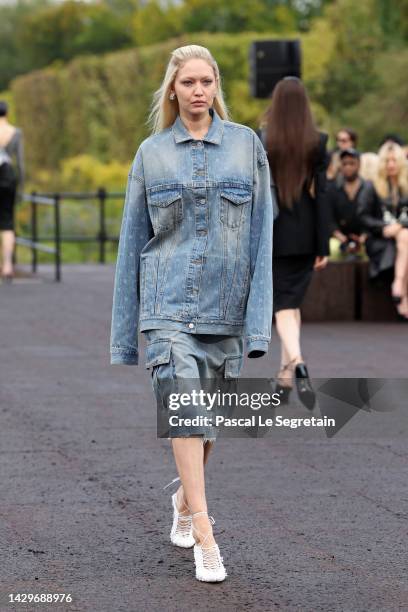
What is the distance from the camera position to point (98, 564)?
5.48 m

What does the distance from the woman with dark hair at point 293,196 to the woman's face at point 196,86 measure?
11.7 feet

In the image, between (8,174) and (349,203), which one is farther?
(8,174)

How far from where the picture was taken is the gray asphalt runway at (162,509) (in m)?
5.14

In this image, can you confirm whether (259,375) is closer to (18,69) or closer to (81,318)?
(81,318)

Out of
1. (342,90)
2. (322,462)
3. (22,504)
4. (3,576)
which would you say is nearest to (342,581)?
(3,576)

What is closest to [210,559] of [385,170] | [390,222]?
[390,222]

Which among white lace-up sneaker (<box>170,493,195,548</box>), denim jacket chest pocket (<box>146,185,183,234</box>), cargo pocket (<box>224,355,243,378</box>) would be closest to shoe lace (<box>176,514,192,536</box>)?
white lace-up sneaker (<box>170,493,195,548</box>)

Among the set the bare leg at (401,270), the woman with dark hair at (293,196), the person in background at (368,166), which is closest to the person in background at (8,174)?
the person in background at (368,166)

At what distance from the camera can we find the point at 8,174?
1808 centimetres

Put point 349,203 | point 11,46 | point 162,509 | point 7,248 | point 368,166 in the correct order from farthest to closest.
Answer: point 11,46, point 7,248, point 368,166, point 349,203, point 162,509

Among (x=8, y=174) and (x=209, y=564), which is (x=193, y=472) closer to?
(x=209, y=564)

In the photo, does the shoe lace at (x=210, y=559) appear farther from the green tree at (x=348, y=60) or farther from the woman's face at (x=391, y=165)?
the green tree at (x=348, y=60)

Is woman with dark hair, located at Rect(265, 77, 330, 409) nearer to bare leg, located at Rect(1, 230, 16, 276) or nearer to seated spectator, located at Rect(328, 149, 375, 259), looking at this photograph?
seated spectator, located at Rect(328, 149, 375, 259)

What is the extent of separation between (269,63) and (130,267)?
1147cm
